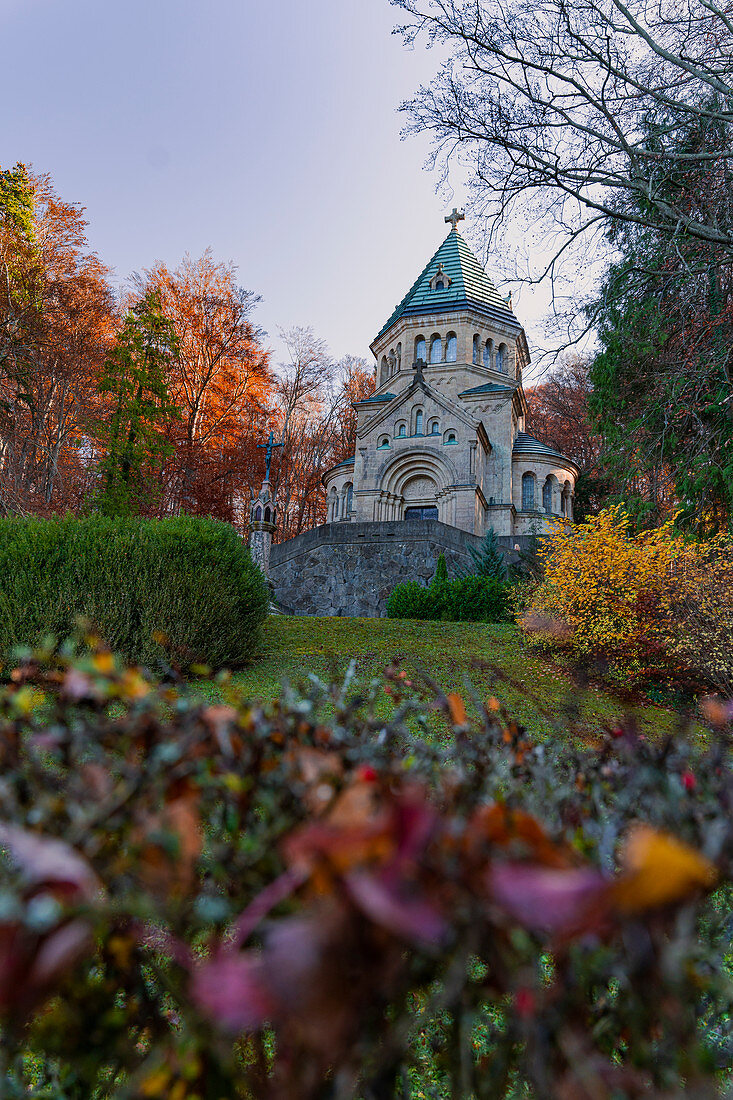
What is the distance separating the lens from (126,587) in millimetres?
8062

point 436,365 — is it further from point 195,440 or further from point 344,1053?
point 344,1053

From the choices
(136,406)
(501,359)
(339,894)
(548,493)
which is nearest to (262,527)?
(136,406)

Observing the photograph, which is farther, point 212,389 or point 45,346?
point 212,389

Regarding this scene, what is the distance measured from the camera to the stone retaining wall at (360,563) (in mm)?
18547

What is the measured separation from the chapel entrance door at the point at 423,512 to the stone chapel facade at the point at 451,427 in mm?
45

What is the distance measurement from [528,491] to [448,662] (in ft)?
67.3

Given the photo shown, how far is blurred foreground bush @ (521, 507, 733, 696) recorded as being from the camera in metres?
8.23

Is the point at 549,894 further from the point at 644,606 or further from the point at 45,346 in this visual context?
the point at 45,346

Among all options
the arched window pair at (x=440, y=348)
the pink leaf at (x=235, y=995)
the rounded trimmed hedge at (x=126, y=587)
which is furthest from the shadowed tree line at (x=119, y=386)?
the pink leaf at (x=235, y=995)

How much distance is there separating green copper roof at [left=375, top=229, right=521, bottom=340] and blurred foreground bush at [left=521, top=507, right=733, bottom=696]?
2312 centimetres

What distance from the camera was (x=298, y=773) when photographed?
916 mm

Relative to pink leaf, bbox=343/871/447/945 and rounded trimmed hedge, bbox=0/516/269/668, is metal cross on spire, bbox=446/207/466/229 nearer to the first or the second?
→ rounded trimmed hedge, bbox=0/516/269/668

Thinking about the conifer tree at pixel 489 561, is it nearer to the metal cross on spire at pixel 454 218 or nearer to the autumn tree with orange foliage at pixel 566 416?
the autumn tree with orange foliage at pixel 566 416

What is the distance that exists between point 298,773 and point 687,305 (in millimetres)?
11044
